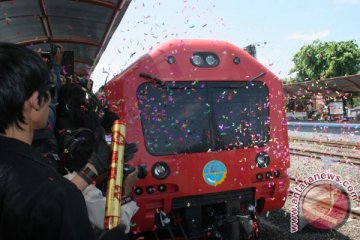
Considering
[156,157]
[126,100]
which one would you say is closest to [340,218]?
[156,157]

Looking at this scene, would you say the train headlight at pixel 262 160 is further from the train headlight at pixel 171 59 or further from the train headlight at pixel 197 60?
the train headlight at pixel 171 59

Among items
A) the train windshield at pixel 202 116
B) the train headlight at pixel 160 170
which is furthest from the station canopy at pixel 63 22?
the train headlight at pixel 160 170

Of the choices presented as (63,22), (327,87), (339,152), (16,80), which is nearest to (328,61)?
(327,87)

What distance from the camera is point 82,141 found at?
245 centimetres

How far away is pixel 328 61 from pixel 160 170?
3540cm

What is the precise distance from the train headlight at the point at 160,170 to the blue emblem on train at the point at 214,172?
40 centimetres

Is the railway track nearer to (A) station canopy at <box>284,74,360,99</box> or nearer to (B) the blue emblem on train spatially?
(A) station canopy at <box>284,74,360,99</box>

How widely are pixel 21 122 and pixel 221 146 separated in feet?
10.3

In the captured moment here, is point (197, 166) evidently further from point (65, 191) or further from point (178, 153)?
point (65, 191)

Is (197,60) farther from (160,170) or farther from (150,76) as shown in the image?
→ (160,170)

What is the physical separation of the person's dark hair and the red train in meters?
2.66

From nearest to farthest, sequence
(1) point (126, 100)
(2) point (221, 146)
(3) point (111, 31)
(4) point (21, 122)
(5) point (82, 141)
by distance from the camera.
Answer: (4) point (21, 122)
(5) point (82, 141)
(1) point (126, 100)
(2) point (221, 146)
(3) point (111, 31)

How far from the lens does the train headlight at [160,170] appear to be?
399 centimetres

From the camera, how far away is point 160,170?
402 cm
